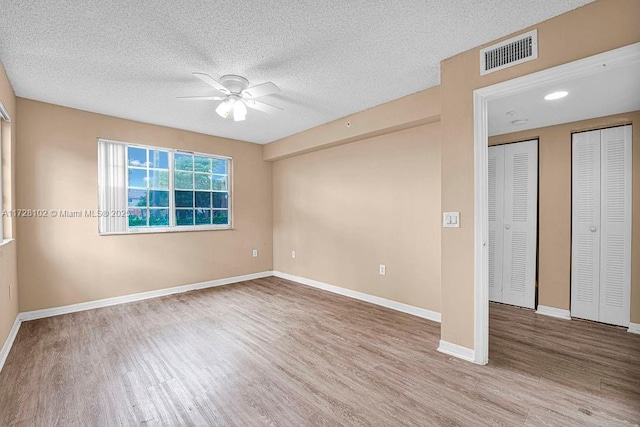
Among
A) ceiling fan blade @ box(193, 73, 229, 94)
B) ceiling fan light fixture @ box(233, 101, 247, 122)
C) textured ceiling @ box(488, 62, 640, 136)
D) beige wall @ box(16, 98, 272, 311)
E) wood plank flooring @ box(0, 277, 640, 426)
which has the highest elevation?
ceiling fan blade @ box(193, 73, 229, 94)

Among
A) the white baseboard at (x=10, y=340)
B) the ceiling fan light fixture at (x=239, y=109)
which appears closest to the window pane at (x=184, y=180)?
the ceiling fan light fixture at (x=239, y=109)

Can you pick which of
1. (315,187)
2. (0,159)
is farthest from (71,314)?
(315,187)

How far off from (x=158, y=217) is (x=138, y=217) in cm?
28

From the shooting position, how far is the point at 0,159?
290cm

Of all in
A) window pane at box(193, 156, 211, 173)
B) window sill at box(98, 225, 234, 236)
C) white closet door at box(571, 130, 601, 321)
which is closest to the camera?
white closet door at box(571, 130, 601, 321)

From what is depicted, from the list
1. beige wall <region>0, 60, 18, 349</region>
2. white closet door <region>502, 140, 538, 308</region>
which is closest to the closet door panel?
white closet door <region>502, 140, 538, 308</region>

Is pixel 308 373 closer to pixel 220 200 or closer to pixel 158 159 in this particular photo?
pixel 220 200

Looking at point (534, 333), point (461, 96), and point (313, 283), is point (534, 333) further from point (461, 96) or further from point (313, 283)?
point (313, 283)

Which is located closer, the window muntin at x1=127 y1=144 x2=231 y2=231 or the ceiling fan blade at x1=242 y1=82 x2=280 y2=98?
the ceiling fan blade at x1=242 y1=82 x2=280 y2=98

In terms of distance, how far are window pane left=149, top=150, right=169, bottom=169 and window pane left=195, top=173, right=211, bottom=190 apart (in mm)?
516

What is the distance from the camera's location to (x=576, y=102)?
2873mm

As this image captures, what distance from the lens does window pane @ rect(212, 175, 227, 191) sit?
5223 mm

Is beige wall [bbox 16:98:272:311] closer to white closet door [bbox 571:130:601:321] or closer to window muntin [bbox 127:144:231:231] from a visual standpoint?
window muntin [bbox 127:144:231:231]

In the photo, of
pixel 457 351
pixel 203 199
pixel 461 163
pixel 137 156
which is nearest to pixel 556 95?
pixel 461 163
